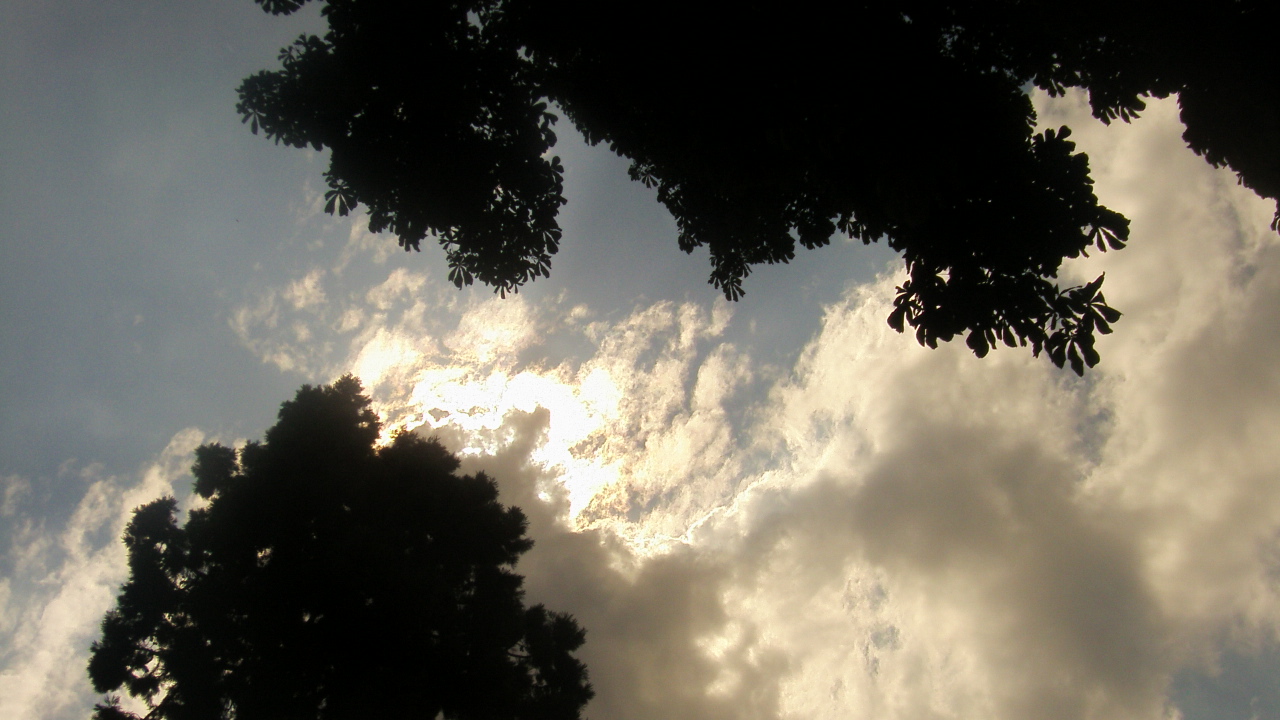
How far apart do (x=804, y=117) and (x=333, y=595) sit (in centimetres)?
1112

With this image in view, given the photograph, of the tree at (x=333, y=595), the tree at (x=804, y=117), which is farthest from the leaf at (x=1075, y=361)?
the tree at (x=333, y=595)

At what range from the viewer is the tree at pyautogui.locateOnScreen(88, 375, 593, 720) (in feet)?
31.4

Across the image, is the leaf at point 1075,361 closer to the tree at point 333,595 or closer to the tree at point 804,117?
the tree at point 804,117

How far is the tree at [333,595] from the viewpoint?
956 cm

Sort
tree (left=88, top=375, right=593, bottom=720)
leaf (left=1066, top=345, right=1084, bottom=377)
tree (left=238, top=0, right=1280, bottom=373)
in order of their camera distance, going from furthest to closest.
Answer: tree (left=88, top=375, right=593, bottom=720)
leaf (left=1066, top=345, right=1084, bottom=377)
tree (left=238, top=0, right=1280, bottom=373)

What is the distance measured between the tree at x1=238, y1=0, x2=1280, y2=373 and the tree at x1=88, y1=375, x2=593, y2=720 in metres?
6.56

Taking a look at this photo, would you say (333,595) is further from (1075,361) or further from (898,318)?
(1075,361)

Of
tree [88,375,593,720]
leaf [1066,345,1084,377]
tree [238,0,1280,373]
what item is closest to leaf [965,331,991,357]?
tree [238,0,1280,373]

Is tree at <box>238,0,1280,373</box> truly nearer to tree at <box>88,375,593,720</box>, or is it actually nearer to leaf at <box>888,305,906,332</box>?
leaf at <box>888,305,906,332</box>

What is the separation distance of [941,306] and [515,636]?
10261 mm

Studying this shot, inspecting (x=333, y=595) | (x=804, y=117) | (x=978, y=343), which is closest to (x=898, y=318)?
(x=978, y=343)

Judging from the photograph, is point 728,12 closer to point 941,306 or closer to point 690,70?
point 690,70

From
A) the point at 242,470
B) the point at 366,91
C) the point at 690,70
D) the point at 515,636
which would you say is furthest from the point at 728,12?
the point at 242,470

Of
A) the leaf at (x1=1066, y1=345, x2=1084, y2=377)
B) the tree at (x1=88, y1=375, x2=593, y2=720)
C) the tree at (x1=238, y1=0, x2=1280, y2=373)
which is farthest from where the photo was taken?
the tree at (x1=88, y1=375, x2=593, y2=720)
